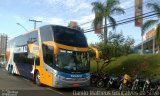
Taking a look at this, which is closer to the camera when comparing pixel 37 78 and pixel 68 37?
pixel 68 37

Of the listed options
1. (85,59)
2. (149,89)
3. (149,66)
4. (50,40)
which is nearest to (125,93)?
(149,89)

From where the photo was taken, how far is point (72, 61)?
58.3 ft

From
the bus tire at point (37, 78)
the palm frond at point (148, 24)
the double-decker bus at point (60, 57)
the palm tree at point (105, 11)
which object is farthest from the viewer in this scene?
the palm tree at point (105, 11)

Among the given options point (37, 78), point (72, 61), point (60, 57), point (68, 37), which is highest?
point (68, 37)

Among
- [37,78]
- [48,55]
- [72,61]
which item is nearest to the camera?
[72,61]

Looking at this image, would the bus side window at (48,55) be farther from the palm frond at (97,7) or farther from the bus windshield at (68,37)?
the palm frond at (97,7)

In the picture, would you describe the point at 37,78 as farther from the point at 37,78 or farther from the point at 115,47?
the point at 115,47

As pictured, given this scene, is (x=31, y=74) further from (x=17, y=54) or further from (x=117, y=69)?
(x=117, y=69)

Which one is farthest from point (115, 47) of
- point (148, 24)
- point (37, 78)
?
point (37, 78)

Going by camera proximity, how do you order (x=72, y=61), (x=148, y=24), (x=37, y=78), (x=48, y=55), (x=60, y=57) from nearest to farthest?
(x=60, y=57) → (x=72, y=61) → (x=48, y=55) → (x=37, y=78) → (x=148, y=24)

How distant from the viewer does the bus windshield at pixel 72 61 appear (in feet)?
57.4

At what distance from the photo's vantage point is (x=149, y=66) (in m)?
27.1

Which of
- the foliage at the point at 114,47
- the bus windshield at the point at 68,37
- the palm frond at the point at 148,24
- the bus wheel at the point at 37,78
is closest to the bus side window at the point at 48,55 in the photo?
the bus windshield at the point at 68,37

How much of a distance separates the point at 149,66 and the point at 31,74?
10.6 meters
